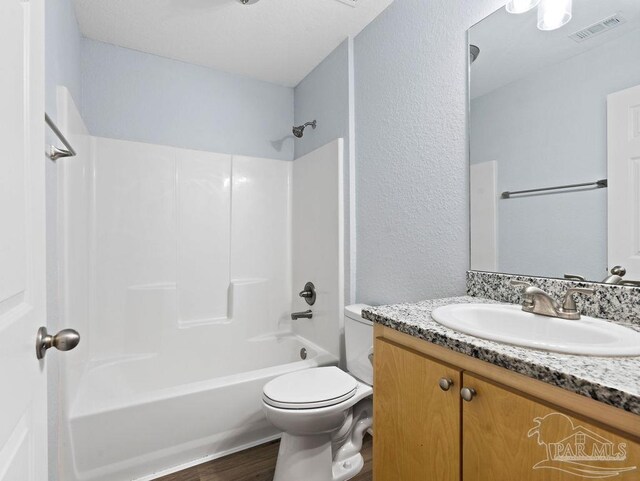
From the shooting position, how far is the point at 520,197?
122cm

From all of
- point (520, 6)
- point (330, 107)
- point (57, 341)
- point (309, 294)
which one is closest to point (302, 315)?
point (309, 294)

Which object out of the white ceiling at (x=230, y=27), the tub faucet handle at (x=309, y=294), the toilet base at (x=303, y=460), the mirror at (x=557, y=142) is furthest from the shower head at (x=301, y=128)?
the toilet base at (x=303, y=460)

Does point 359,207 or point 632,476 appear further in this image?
point 359,207

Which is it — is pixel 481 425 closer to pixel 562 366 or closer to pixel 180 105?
pixel 562 366

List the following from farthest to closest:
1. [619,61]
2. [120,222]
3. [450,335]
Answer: [120,222], [619,61], [450,335]

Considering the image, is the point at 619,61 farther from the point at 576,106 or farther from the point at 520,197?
the point at 520,197

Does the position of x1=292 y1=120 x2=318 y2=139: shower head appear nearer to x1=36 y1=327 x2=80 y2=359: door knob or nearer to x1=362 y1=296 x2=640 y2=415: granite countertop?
x1=362 y1=296 x2=640 y2=415: granite countertop

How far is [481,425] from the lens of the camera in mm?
699

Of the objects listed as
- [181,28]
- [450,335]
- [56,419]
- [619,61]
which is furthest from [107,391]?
[619,61]

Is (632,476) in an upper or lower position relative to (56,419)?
upper

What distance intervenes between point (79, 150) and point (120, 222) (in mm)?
568

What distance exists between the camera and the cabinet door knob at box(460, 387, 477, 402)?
0.72 meters

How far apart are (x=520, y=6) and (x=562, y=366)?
129cm

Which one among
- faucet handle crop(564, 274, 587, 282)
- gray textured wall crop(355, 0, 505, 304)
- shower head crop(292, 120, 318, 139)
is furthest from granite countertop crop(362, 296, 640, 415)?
shower head crop(292, 120, 318, 139)
